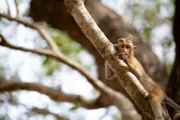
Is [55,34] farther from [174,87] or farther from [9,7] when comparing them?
[174,87]

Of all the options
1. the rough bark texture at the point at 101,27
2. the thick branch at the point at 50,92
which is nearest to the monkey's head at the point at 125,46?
the thick branch at the point at 50,92

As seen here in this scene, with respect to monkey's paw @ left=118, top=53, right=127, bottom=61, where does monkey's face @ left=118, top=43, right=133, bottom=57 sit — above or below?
above

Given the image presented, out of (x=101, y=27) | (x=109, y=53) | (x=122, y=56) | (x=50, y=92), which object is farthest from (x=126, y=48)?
(x=101, y=27)

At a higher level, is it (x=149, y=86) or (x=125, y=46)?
(x=125, y=46)

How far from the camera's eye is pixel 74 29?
486 cm

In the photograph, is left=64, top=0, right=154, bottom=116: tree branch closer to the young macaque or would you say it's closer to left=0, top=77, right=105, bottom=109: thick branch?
the young macaque

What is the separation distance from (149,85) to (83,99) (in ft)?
5.36

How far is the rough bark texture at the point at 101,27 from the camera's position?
482 centimetres

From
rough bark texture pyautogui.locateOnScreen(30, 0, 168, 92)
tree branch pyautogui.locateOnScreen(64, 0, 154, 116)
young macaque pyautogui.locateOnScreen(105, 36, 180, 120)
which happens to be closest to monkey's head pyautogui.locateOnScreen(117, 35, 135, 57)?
young macaque pyautogui.locateOnScreen(105, 36, 180, 120)

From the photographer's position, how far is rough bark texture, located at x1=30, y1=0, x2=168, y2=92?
482 centimetres

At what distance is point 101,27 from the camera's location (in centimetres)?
491

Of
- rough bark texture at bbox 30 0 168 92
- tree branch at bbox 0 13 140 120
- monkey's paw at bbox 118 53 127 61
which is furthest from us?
rough bark texture at bbox 30 0 168 92

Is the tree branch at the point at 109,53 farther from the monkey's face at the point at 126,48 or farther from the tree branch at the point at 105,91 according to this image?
the tree branch at the point at 105,91

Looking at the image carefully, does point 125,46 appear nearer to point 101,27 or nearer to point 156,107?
point 156,107
